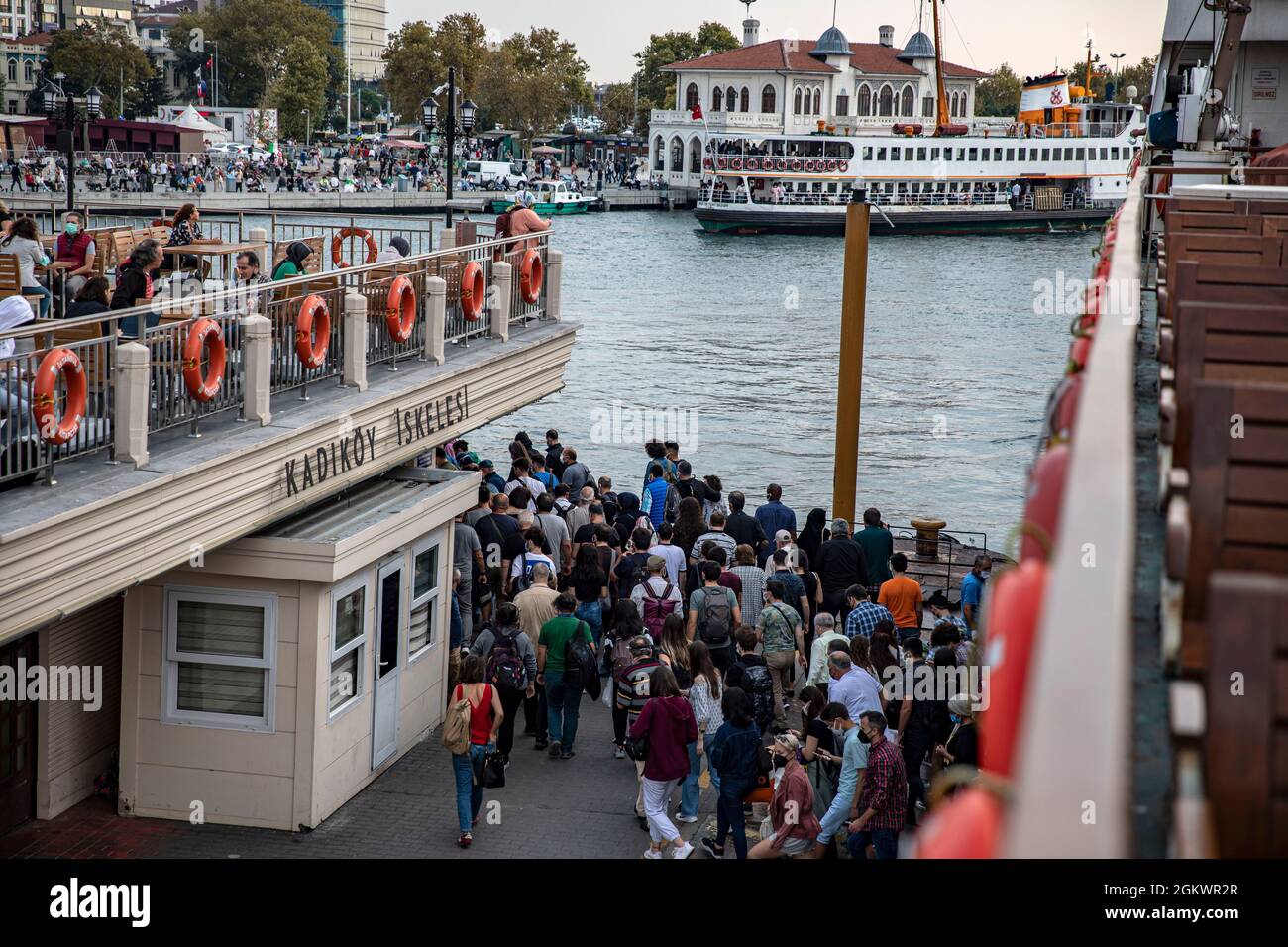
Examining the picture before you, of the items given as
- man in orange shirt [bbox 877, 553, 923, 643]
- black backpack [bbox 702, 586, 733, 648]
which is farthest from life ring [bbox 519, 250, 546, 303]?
man in orange shirt [bbox 877, 553, 923, 643]

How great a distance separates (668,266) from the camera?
78.7 metres

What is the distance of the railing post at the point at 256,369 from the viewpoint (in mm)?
11164

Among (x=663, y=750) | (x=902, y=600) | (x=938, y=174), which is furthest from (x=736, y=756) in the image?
(x=938, y=174)

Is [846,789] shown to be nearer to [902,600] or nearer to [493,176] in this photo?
[902,600]

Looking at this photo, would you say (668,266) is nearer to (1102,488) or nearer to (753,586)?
(753,586)

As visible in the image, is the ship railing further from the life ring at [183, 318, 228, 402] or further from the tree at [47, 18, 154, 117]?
the tree at [47, 18, 154, 117]

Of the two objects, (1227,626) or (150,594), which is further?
(150,594)

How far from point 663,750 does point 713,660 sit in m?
2.15

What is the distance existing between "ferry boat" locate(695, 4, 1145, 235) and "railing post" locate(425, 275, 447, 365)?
8081 centimetres

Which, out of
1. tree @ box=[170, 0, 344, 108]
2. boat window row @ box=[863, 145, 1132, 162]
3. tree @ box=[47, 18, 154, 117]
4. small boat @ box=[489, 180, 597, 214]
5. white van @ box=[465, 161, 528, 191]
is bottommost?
small boat @ box=[489, 180, 597, 214]

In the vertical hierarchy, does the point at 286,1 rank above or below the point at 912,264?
above

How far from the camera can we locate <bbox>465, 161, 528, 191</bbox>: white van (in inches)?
4414

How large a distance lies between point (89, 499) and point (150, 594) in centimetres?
227
